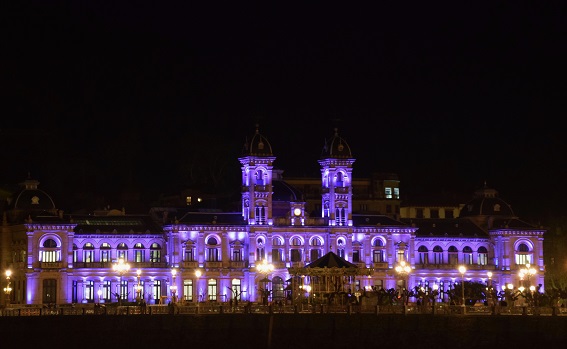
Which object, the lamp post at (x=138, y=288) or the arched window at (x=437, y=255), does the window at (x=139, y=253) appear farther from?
the arched window at (x=437, y=255)

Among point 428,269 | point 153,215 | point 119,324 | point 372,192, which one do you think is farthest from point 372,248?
point 119,324

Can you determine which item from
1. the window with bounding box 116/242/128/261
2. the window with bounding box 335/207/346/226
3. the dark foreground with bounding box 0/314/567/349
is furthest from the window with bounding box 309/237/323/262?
the dark foreground with bounding box 0/314/567/349

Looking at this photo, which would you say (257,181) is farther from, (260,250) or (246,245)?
(260,250)

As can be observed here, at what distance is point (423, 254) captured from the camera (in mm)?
151000

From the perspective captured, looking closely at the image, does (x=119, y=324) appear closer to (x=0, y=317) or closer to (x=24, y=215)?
(x=0, y=317)

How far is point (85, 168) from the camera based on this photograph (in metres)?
170

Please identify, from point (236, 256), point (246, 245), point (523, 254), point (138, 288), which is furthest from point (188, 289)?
point (523, 254)

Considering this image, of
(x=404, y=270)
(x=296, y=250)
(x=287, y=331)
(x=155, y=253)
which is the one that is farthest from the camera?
(x=296, y=250)

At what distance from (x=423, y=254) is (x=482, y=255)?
6.62 metres

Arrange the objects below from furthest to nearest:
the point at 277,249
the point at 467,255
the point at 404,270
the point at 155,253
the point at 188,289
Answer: the point at 467,255
the point at 277,249
the point at 404,270
the point at 155,253
the point at 188,289

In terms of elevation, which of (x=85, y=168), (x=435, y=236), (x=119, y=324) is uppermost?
(x=85, y=168)

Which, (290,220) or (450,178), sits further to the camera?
(450,178)

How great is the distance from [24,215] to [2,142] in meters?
30.7

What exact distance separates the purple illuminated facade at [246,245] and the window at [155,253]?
0.33 feet
